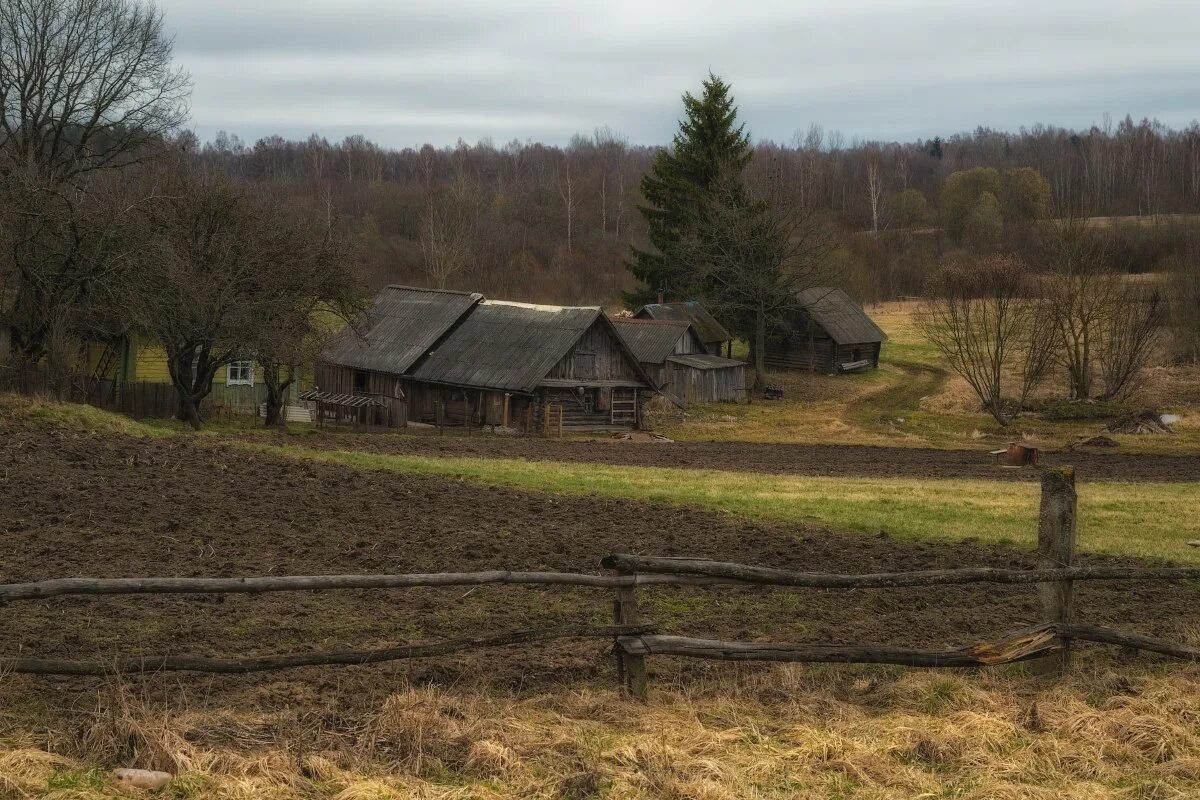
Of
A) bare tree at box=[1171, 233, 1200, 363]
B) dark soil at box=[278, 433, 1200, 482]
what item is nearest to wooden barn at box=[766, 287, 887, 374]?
bare tree at box=[1171, 233, 1200, 363]

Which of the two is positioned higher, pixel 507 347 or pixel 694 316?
pixel 694 316

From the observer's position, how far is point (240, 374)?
44719 mm

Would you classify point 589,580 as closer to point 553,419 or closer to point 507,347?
point 553,419

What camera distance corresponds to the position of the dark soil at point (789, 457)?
1119 inches

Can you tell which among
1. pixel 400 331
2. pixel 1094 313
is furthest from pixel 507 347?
pixel 1094 313

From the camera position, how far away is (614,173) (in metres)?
137

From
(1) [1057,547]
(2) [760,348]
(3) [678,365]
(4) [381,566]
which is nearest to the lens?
(1) [1057,547]

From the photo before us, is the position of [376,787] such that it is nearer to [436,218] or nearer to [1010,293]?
[1010,293]

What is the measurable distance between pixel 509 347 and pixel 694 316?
690 inches

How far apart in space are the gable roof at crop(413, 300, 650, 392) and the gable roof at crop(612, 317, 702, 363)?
766cm

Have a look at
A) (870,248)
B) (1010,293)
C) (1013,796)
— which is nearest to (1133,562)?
(1013,796)

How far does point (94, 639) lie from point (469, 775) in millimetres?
3732

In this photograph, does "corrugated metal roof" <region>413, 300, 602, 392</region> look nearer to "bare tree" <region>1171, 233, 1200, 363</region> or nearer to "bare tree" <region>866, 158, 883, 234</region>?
"bare tree" <region>1171, 233, 1200, 363</region>

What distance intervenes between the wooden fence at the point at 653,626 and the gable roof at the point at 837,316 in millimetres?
50710
